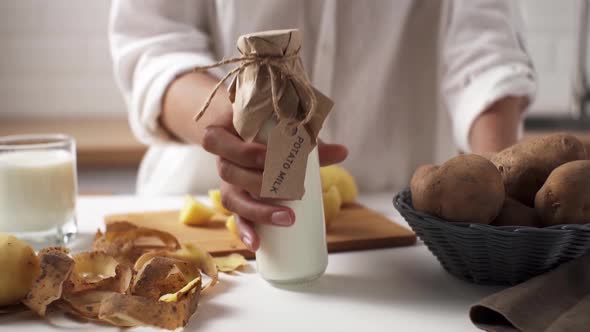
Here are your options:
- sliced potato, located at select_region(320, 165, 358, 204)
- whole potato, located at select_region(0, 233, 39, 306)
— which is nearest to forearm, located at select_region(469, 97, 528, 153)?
sliced potato, located at select_region(320, 165, 358, 204)

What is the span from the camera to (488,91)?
1196 mm

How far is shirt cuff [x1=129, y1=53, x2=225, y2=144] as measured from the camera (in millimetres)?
1106

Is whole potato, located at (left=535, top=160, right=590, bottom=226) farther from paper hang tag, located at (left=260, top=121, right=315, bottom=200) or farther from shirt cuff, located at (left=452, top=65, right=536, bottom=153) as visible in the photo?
shirt cuff, located at (left=452, top=65, right=536, bottom=153)

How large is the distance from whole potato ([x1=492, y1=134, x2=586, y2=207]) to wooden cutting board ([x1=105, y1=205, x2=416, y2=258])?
196 millimetres

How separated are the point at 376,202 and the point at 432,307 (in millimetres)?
536

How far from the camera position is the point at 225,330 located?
628 millimetres

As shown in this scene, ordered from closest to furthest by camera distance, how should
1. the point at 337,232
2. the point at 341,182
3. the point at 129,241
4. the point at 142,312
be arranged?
the point at 142,312 → the point at 129,241 → the point at 337,232 → the point at 341,182

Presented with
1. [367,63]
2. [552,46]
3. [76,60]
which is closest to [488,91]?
[367,63]

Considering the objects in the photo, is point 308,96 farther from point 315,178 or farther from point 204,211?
point 204,211

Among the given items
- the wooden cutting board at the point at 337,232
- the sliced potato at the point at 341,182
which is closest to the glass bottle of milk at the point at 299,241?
the wooden cutting board at the point at 337,232

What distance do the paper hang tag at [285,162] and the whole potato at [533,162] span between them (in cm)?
23

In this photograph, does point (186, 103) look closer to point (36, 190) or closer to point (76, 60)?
point (36, 190)

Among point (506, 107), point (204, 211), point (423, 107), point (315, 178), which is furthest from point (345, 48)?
point (315, 178)

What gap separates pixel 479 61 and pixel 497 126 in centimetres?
15
